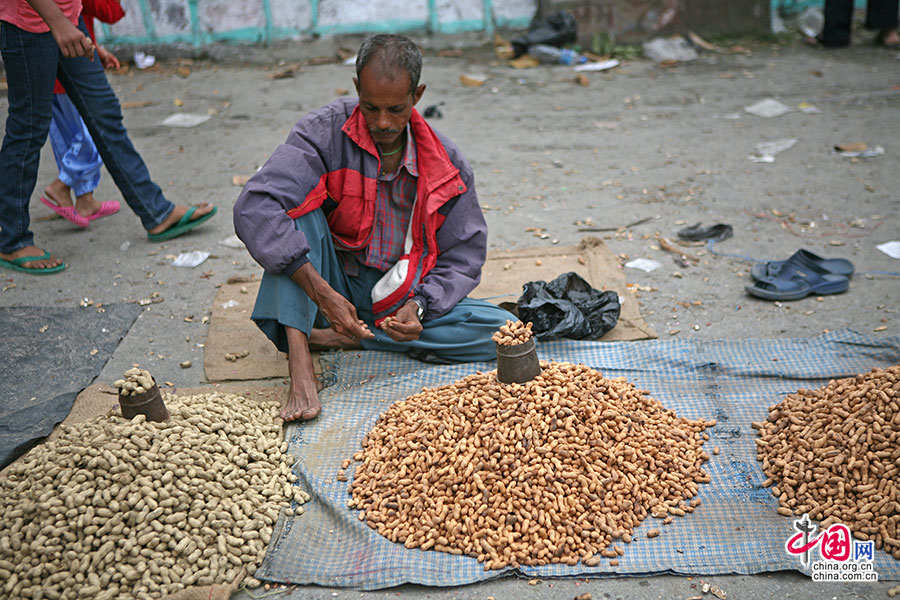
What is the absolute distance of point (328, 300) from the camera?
304 centimetres

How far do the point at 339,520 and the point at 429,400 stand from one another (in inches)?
23.2

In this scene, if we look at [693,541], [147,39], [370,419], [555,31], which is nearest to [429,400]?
[370,419]

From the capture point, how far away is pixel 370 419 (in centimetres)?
305

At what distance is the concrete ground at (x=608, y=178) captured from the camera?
12.3ft

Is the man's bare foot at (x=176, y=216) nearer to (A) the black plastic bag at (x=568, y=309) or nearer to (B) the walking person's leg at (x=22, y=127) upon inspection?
(B) the walking person's leg at (x=22, y=127)

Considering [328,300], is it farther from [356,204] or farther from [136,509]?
[136,509]

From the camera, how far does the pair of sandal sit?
3.93 metres

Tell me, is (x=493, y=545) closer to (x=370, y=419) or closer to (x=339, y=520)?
(x=339, y=520)

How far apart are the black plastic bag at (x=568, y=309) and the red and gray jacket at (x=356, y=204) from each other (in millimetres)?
352

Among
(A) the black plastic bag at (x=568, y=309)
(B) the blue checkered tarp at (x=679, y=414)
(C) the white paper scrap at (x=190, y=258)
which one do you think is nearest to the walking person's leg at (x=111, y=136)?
(C) the white paper scrap at (x=190, y=258)

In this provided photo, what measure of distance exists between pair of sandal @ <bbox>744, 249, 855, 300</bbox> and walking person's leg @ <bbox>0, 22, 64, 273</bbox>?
3597 mm

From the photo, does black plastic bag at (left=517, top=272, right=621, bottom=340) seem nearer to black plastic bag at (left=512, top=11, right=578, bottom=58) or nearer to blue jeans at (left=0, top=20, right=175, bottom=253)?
blue jeans at (left=0, top=20, right=175, bottom=253)

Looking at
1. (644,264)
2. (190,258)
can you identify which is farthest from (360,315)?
(644,264)

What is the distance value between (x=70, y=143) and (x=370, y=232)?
2.40m
